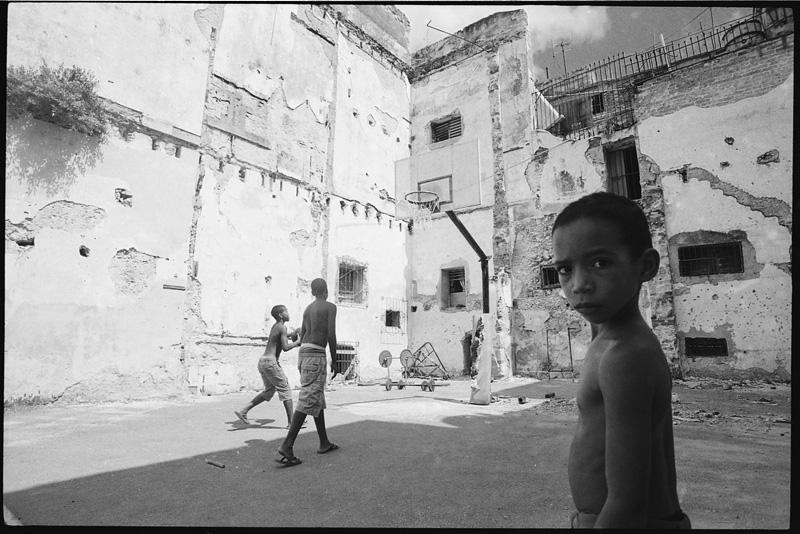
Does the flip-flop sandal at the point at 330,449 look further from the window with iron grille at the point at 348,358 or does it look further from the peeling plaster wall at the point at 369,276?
the window with iron grille at the point at 348,358

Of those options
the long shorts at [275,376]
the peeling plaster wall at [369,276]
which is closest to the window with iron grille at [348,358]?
the peeling plaster wall at [369,276]

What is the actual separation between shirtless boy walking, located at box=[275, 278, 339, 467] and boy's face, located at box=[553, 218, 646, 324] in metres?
3.23

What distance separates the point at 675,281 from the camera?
10.6 metres

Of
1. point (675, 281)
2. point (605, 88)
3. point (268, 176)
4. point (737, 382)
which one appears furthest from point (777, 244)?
point (268, 176)

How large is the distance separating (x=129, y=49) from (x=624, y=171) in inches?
453

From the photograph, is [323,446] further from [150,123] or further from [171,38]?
[171,38]

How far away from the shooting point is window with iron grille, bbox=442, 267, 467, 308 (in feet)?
46.8

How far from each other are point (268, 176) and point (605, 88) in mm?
12512

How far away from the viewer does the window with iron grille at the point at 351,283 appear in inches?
511

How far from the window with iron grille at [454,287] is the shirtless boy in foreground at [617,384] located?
13.2m

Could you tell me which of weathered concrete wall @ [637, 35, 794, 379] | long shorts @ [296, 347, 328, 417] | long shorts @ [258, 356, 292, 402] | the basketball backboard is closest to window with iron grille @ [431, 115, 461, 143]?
the basketball backboard

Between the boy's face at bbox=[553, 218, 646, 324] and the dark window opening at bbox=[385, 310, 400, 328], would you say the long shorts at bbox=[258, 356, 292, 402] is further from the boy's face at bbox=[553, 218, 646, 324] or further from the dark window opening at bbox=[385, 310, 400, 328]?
the dark window opening at bbox=[385, 310, 400, 328]

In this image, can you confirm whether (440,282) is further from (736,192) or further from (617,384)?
(617,384)

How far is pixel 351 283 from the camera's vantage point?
13.4m
